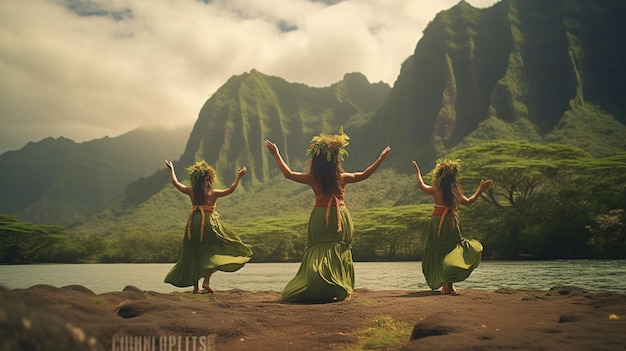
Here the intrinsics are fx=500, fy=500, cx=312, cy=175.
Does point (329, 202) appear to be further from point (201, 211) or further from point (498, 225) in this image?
point (498, 225)

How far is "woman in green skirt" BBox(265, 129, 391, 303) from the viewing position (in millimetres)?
8328

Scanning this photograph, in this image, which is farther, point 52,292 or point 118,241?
point 118,241

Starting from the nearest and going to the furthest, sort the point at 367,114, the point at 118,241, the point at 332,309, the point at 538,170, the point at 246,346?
the point at 246,346, the point at 332,309, the point at 538,170, the point at 118,241, the point at 367,114

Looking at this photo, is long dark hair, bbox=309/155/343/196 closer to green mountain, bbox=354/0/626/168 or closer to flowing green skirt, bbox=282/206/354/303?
flowing green skirt, bbox=282/206/354/303

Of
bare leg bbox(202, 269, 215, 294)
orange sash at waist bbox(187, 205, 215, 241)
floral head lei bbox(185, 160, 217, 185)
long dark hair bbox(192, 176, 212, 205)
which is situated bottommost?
bare leg bbox(202, 269, 215, 294)

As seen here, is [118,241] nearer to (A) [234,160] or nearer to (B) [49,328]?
(B) [49,328]

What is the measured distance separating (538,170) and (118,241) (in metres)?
48.2

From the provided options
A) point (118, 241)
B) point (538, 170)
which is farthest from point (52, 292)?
point (118, 241)

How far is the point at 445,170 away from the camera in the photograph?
1081 centimetres

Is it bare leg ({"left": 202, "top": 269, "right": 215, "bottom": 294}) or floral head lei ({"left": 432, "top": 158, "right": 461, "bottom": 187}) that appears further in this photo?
floral head lei ({"left": 432, "top": 158, "right": 461, "bottom": 187})

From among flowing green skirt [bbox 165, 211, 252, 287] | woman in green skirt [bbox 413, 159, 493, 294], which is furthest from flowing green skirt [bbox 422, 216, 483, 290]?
flowing green skirt [bbox 165, 211, 252, 287]

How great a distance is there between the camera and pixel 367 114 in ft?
580

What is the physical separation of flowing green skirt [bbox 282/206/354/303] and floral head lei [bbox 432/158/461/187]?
2.77 meters

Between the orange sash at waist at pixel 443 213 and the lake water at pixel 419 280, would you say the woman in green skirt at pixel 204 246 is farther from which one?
the orange sash at waist at pixel 443 213
